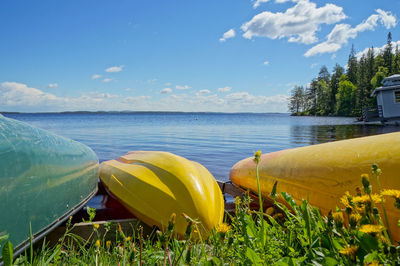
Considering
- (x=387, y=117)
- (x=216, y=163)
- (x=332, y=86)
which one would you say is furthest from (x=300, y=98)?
(x=216, y=163)

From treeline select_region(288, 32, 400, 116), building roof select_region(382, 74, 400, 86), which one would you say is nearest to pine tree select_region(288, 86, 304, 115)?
treeline select_region(288, 32, 400, 116)

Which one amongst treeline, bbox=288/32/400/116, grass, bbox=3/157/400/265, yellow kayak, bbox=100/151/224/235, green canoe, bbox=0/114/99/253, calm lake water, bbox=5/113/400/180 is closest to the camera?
grass, bbox=3/157/400/265

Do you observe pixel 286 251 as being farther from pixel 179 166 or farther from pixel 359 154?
→ pixel 179 166

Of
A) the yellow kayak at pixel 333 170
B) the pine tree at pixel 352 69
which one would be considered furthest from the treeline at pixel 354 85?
the yellow kayak at pixel 333 170

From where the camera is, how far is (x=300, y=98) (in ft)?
355

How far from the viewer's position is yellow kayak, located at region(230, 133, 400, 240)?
1.92m

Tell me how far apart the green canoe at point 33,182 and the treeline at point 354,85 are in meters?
55.7

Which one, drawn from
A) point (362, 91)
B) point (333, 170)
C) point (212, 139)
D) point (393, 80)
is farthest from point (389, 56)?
point (333, 170)

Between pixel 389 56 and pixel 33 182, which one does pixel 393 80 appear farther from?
pixel 389 56

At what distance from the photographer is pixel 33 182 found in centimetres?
188

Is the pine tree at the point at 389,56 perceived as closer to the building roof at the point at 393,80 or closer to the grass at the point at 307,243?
the building roof at the point at 393,80

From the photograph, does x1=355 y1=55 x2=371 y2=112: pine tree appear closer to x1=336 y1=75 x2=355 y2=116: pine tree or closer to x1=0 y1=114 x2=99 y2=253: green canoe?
x1=336 y1=75 x2=355 y2=116: pine tree

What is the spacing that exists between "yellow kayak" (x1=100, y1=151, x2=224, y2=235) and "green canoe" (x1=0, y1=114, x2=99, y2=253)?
535 mm

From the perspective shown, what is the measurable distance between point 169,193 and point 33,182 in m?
0.97
